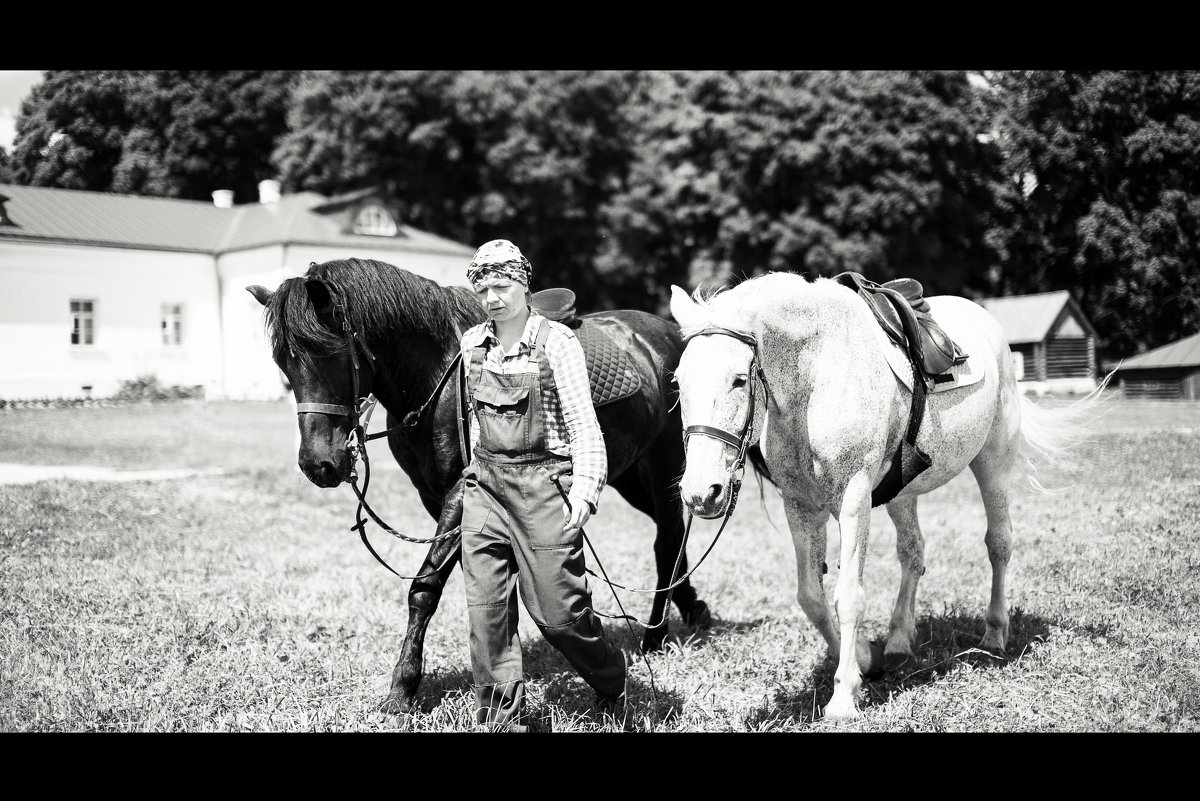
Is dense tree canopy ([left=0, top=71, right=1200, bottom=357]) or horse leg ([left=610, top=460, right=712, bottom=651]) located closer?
dense tree canopy ([left=0, top=71, right=1200, bottom=357])

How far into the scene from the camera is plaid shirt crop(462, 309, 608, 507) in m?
3.34

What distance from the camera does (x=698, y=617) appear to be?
18.2ft

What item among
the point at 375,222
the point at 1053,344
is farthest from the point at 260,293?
the point at 375,222

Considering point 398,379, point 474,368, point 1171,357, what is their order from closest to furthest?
point 474,368, point 398,379, point 1171,357

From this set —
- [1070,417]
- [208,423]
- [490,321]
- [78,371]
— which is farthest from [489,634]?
[208,423]

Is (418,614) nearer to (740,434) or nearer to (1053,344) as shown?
(740,434)

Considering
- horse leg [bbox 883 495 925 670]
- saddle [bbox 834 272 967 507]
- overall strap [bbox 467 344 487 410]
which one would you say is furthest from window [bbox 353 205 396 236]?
overall strap [bbox 467 344 487 410]

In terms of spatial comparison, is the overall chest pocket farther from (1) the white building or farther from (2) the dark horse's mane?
(1) the white building

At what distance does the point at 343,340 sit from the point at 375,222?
23700mm

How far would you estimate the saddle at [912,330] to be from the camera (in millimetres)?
4148

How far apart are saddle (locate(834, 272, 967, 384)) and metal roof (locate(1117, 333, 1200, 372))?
1.84m

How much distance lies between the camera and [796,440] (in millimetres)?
3811
